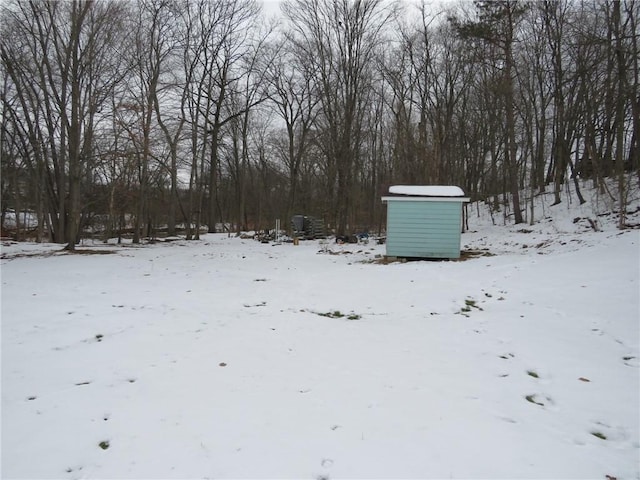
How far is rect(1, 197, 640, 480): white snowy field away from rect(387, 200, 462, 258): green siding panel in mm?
4313

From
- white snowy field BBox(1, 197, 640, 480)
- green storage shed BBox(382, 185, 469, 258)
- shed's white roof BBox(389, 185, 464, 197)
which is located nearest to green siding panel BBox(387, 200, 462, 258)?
green storage shed BBox(382, 185, 469, 258)

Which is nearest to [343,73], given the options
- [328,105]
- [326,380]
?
[328,105]

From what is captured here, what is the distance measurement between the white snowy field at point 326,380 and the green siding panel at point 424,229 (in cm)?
431

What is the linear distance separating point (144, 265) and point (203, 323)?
20.6ft

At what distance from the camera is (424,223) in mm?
11484

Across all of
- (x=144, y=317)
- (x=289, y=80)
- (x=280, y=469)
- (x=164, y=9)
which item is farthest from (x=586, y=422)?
(x=289, y=80)

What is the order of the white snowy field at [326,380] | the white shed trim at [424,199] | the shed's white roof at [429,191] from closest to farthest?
1. the white snowy field at [326,380]
2. the white shed trim at [424,199]
3. the shed's white roof at [429,191]

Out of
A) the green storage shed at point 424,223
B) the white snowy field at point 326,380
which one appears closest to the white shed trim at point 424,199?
the green storage shed at point 424,223

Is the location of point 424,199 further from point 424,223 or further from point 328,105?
point 328,105

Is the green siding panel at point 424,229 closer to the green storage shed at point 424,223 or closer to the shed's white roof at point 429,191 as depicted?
the green storage shed at point 424,223

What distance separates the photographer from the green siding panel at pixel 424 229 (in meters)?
11.3

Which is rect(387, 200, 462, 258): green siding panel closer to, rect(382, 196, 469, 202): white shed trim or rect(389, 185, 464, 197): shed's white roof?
rect(382, 196, 469, 202): white shed trim

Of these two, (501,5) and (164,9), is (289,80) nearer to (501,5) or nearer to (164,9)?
(164,9)

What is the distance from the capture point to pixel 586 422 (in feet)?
8.70
